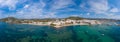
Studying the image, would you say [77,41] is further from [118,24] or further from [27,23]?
[27,23]

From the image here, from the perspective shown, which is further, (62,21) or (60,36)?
(62,21)

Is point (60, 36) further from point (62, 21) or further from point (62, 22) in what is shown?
point (62, 22)

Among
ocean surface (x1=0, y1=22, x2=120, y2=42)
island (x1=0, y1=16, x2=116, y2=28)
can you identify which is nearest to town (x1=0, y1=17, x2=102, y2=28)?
island (x1=0, y1=16, x2=116, y2=28)

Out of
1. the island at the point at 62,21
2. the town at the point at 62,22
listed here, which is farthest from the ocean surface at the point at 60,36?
the town at the point at 62,22

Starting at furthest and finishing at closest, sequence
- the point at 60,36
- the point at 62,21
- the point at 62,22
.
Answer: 1. the point at 62,22
2. the point at 62,21
3. the point at 60,36

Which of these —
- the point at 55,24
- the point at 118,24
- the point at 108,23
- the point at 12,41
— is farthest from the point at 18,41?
the point at 118,24

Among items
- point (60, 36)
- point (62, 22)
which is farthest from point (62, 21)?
point (60, 36)

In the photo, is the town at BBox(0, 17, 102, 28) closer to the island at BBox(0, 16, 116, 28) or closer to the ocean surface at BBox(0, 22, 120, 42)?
the island at BBox(0, 16, 116, 28)

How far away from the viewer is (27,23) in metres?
18.2

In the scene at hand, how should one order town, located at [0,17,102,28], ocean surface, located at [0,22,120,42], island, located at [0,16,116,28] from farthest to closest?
town, located at [0,17,102,28] < island, located at [0,16,116,28] < ocean surface, located at [0,22,120,42]

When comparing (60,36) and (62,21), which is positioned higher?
(62,21)

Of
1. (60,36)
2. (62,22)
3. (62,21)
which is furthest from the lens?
(62,22)

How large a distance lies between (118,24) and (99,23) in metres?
1.44

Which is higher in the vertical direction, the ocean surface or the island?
the island
